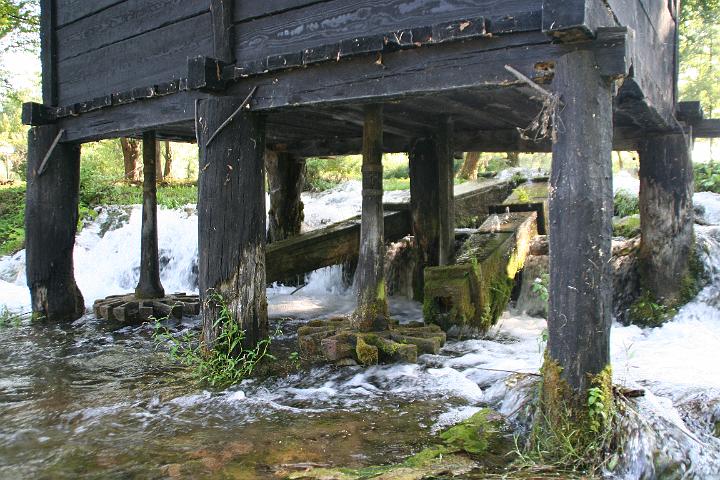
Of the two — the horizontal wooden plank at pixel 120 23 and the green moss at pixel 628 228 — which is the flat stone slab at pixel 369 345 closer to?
the horizontal wooden plank at pixel 120 23

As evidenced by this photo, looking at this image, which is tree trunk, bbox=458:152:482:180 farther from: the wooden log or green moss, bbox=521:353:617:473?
green moss, bbox=521:353:617:473

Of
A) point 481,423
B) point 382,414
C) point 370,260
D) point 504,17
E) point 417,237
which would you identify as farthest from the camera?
point 417,237

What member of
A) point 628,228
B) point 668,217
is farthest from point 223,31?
point 628,228

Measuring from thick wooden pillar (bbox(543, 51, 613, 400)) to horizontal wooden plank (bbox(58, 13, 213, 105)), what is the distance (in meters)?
3.58

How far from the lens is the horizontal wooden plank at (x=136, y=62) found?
6091mm

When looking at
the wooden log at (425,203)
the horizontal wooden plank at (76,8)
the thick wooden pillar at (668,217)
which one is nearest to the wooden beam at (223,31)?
the horizontal wooden plank at (76,8)

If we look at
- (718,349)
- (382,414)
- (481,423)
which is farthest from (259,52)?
(718,349)

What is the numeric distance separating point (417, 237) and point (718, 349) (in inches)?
155

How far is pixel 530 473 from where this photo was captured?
3.47 meters

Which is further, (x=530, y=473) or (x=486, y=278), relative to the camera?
(x=486, y=278)

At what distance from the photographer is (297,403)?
5004 millimetres

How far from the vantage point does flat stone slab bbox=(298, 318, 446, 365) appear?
18.8ft

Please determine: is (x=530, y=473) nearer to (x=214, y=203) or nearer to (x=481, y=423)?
(x=481, y=423)

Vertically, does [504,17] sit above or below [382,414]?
above
